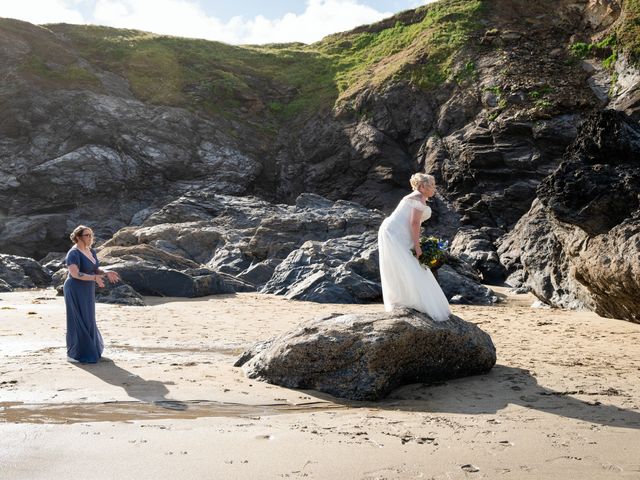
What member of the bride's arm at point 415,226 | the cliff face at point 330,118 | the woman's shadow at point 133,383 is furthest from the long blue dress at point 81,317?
the cliff face at point 330,118

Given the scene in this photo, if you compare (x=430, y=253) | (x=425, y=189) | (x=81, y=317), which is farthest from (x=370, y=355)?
(x=81, y=317)

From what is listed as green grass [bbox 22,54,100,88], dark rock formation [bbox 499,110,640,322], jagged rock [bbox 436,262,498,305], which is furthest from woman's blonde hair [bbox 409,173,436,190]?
green grass [bbox 22,54,100,88]

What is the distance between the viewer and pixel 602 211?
11289 millimetres

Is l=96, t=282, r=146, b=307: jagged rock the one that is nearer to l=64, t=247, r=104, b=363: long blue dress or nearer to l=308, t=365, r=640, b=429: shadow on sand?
l=64, t=247, r=104, b=363: long blue dress

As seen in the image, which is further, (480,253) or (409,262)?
(480,253)

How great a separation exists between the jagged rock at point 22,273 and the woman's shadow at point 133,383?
43.6 ft

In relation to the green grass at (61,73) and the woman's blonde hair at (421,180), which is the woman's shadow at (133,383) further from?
the green grass at (61,73)

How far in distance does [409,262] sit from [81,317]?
4181 millimetres

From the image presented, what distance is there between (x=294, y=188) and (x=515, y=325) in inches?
1089

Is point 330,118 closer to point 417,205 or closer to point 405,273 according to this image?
point 417,205

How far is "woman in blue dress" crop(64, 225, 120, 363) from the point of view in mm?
8062

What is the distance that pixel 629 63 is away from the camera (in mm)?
29938

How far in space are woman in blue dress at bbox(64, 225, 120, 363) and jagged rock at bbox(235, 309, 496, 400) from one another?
2.15 meters

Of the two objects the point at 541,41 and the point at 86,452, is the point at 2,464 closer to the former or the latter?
the point at 86,452
